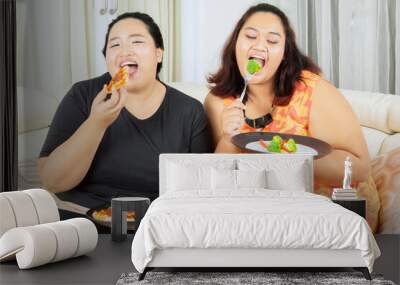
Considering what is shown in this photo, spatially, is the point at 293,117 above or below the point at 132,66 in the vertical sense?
below

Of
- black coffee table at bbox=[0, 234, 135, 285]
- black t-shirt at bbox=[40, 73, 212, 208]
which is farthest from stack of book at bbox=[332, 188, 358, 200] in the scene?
black coffee table at bbox=[0, 234, 135, 285]

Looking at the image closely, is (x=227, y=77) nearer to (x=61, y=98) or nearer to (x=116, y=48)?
(x=116, y=48)

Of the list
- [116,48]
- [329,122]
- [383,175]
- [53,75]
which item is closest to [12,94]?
[53,75]

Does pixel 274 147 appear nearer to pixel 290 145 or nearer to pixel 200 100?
pixel 290 145

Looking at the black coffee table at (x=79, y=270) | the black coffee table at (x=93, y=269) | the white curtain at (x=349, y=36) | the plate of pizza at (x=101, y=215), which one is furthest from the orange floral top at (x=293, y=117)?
the black coffee table at (x=79, y=270)

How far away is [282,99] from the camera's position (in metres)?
7.07

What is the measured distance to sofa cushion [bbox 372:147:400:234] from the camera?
7.10 m

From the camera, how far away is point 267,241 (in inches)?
200

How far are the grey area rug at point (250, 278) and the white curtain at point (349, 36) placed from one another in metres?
2.41

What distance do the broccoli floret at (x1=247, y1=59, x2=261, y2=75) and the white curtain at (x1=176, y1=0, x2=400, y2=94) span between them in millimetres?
339

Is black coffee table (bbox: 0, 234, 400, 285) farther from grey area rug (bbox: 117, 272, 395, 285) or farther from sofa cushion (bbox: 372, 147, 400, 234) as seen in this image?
sofa cushion (bbox: 372, 147, 400, 234)

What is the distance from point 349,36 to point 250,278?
299 cm

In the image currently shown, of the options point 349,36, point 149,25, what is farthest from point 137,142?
point 349,36

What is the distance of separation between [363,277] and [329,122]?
7.01ft
